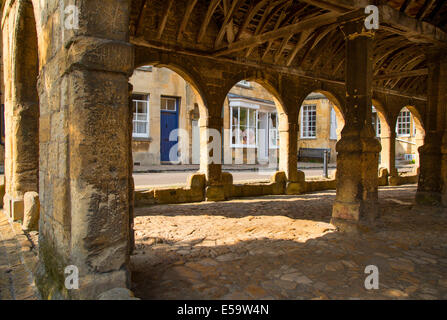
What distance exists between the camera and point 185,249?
3994 mm

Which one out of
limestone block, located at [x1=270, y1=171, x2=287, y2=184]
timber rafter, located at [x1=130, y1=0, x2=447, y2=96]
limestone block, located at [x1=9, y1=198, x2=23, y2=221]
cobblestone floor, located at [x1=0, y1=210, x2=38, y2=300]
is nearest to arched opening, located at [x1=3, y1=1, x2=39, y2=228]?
limestone block, located at [x1=9, y1=198, x2=23, y2=221]

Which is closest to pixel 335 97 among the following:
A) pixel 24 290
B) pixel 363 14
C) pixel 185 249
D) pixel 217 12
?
pixel 217 12

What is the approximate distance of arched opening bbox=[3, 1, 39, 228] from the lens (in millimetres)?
5168

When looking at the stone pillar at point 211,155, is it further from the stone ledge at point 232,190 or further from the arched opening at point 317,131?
the arched opening at point 317,131

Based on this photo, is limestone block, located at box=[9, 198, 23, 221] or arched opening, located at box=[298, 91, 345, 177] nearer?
limestone block, located at box=[9, 198, 23, 221]

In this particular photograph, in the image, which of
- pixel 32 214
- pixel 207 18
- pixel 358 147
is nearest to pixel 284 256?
pixel 358 147

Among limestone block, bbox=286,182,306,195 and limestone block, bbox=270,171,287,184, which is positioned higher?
limestone block, bbox=270,171,287,184

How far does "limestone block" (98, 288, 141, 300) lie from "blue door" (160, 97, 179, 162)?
1436 cm

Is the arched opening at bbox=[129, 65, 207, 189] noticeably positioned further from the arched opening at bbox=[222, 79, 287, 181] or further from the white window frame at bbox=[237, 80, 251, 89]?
the white window frame at bbox=[237, 80, 251, 89]

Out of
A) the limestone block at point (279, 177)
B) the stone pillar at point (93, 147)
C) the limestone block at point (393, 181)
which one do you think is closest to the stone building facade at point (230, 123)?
the limestone block at point (393, 181)

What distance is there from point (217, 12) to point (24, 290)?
671 cm

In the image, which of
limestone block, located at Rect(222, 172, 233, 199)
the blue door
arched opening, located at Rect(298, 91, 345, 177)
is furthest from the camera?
arched opening, located at Rect(298, 91, 345, 177)

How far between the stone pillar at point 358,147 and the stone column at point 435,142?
2141mm

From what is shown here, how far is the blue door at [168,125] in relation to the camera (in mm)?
16234
